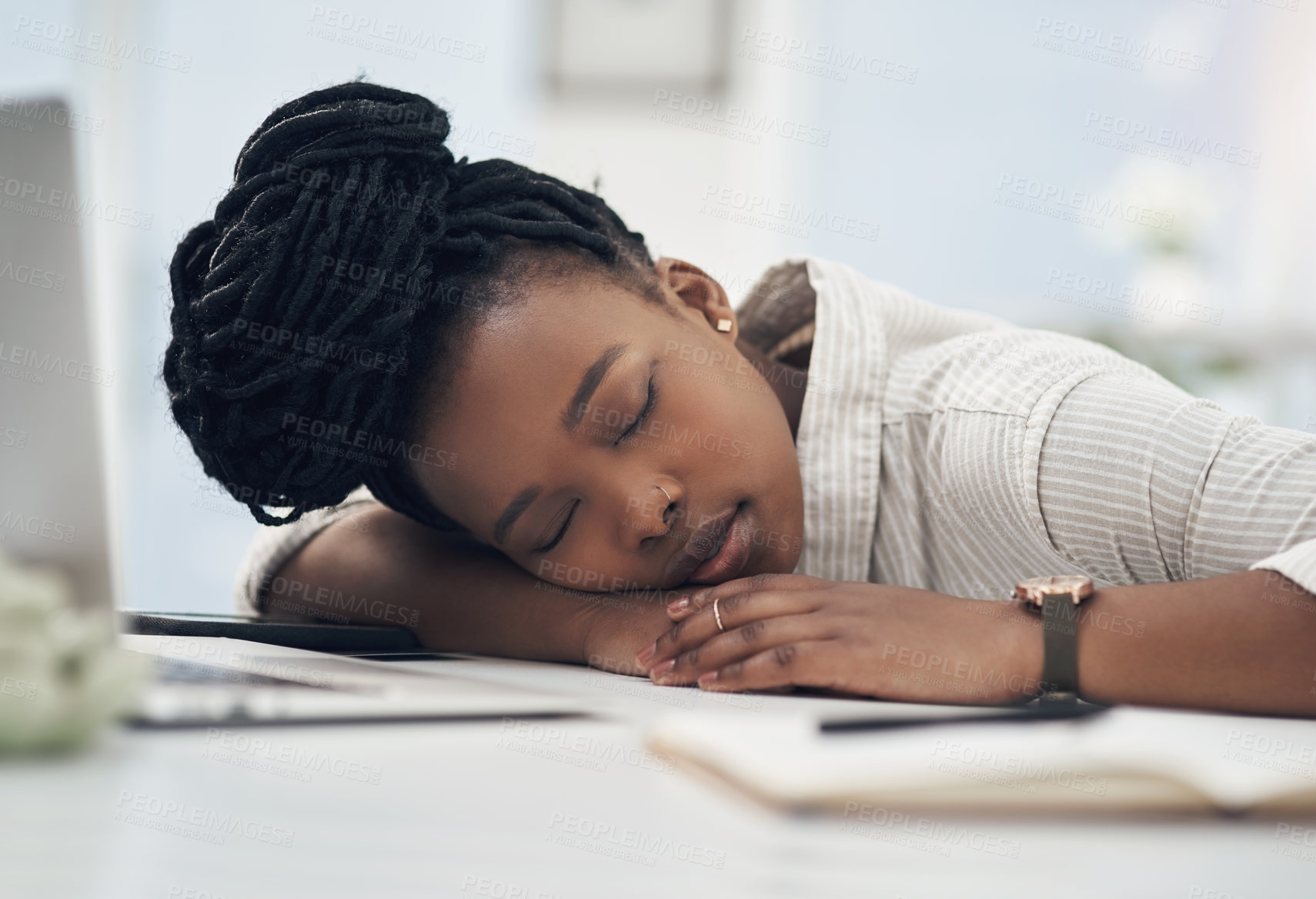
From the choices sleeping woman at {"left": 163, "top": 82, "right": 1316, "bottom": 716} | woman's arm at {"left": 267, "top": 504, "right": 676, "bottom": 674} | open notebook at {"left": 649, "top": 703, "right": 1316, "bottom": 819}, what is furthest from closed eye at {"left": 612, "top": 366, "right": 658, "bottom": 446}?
open notebook at {"left": 649, "top": 703, "right": 1316, "bottom": 819}

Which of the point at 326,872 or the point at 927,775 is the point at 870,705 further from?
the point at 326,872

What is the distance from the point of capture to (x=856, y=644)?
630 millimetres

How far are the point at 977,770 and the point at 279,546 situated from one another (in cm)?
89

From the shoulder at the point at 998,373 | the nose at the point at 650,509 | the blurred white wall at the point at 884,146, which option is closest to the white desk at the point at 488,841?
the nose at the point at 650,509

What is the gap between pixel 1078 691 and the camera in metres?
0.62

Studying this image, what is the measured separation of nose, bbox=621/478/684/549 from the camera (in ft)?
2.45

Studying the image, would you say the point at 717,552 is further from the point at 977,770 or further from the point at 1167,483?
the point at 977,770

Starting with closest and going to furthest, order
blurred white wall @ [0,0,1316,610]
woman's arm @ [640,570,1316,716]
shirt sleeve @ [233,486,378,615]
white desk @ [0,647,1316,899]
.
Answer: white desk @ [0,647,1316,899], woman's arm @ [640,570,1316,716], shirt sleeve @ [233,486,378,615], blurred white wall @ [0,0,1316,610]

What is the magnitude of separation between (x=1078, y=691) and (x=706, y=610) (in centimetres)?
23

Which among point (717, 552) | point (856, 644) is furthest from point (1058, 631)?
point (717, 552)

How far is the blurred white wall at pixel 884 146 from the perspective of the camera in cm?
255

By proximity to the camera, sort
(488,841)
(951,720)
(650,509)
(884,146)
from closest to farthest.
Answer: (488,841) → (951,720) → (650,509) → (884,146)

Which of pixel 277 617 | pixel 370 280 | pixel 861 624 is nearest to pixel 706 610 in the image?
pixel 861 624

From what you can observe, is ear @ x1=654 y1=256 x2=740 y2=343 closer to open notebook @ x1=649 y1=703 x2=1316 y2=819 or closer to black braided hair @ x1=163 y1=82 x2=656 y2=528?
black braided hair @ x1=163 y1=82 x2=656 y2=528
